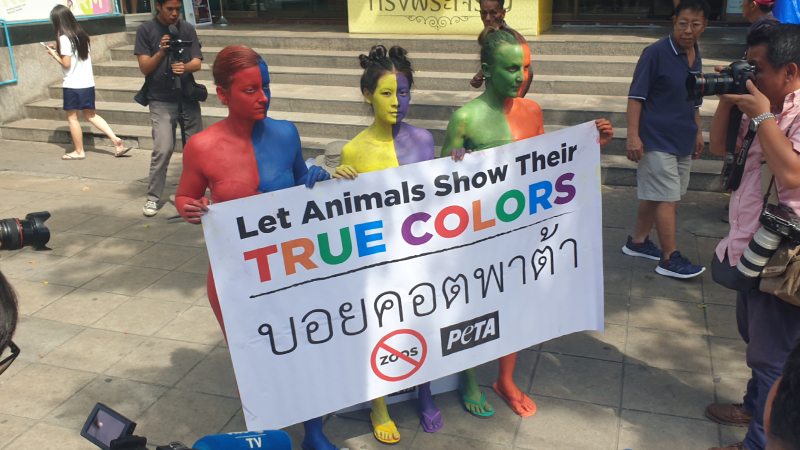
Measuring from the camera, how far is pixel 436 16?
10.6m

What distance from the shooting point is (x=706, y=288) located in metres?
4.77

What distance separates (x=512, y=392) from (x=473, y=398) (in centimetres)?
21

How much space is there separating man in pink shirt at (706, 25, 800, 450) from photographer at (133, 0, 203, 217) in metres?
4.86

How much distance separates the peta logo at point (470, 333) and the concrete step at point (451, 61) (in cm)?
625

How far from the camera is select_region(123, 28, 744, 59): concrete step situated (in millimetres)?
8984

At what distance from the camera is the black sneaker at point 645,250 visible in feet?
17.3

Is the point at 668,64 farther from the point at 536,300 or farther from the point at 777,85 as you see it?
the point at 536,300

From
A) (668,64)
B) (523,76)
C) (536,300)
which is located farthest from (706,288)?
(523,76)

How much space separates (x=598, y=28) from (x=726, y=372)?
844 cm

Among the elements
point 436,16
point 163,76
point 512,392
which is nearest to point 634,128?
point 512,392

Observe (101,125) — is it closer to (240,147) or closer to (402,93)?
(240,147)

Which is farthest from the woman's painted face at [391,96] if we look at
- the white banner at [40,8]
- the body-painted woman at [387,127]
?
the white banner at [40,8]

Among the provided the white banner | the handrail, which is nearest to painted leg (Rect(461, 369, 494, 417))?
the handrail

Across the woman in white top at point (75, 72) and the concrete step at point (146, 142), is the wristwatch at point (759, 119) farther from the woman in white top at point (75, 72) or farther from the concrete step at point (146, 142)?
the woman in white top at point (75, 72)
